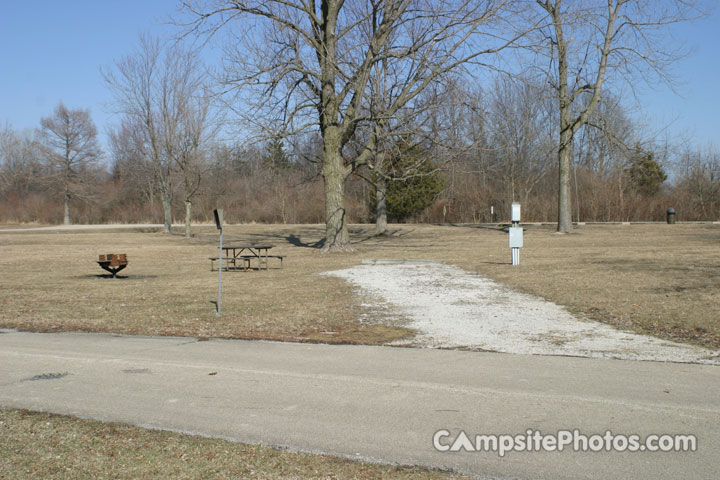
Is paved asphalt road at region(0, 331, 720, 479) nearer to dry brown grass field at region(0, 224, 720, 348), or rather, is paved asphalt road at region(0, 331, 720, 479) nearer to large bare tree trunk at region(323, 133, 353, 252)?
dry brown grass field at region(0, 224, 720, 348)

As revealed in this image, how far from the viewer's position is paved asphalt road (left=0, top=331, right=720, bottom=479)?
4.70 meters

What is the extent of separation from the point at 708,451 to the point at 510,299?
8.59 meters

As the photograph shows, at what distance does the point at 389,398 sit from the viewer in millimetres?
6137

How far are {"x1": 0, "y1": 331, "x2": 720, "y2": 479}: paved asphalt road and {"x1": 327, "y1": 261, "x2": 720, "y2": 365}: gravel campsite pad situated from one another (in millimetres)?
747

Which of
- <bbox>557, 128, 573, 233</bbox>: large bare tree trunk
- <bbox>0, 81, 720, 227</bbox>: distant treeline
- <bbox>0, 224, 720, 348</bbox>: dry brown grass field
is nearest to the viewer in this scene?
<bbox>0, 224, 720, 348</bbox>: dry brown grass field

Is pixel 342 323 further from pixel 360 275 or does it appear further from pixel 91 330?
pixel 360 275

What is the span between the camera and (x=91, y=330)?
416 inches

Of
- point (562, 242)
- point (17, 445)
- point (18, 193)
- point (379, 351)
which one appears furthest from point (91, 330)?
point (18, 193)

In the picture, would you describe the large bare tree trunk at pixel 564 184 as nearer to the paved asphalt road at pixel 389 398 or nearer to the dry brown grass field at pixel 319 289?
the dry brown grass field at pixel 319 289

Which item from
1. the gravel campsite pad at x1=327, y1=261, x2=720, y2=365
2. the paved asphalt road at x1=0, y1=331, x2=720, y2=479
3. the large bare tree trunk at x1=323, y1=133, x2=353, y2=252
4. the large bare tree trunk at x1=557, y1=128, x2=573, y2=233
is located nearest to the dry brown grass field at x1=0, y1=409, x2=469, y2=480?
the paved asphalt road at x1=0, y1=331, x2=720, y2=479

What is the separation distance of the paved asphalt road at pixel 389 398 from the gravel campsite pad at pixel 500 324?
747 mm

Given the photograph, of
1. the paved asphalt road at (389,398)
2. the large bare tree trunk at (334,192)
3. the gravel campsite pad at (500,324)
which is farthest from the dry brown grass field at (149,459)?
the large bare tree trunk at (334,192)

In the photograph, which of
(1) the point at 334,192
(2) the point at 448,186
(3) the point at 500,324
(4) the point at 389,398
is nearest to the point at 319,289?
(3) the point at 500,324

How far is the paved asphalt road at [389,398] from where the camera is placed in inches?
185
